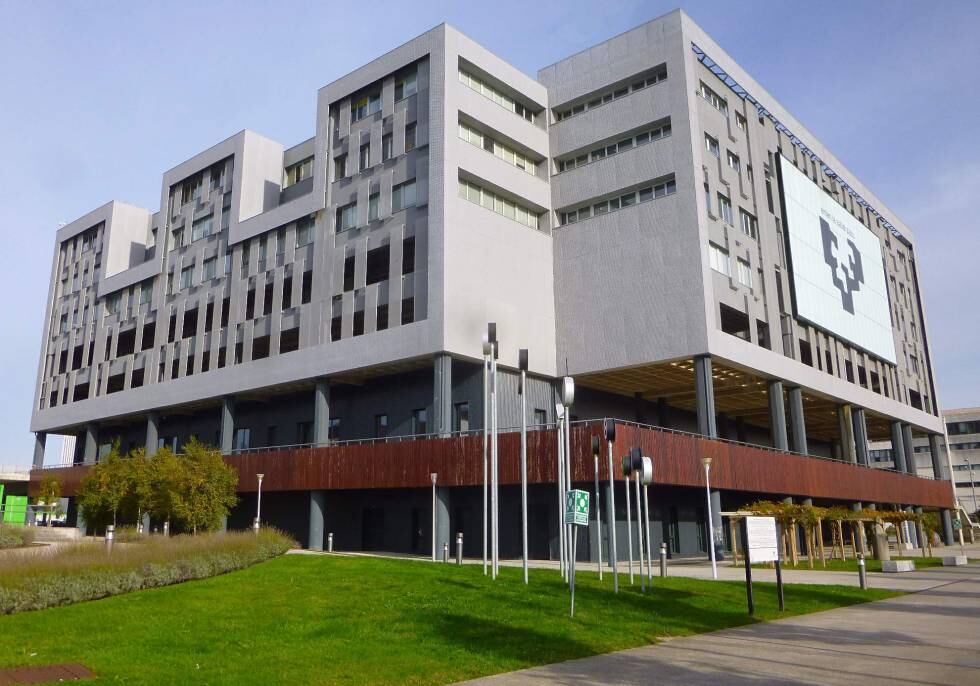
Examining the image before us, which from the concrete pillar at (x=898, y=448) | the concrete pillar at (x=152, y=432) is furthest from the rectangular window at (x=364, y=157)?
the concrete pillar at (x=898, y=448)

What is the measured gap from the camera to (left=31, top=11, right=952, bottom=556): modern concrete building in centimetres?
4503

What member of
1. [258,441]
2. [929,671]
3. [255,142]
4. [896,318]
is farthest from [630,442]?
[896,318]

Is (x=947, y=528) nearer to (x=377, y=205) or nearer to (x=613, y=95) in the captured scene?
(x=613, y=95)

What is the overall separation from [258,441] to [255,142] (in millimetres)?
22838

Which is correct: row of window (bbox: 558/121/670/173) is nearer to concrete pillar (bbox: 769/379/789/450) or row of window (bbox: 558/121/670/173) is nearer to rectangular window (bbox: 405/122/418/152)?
rectangular window (bbox: 405/122/418/152)

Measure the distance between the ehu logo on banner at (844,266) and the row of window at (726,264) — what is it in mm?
14688

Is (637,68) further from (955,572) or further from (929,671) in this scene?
(929,671)

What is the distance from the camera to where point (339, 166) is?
5331 centimetres

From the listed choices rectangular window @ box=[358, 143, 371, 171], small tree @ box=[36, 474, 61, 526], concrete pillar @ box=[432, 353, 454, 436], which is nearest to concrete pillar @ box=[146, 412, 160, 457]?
small tree @ box=[36, 474, 61, 526]

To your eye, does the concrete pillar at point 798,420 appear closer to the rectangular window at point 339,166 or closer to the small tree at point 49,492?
the rectangular window at point 339,166

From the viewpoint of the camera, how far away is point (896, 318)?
248 ft

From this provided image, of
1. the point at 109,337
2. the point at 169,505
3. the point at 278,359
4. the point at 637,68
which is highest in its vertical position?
the point at 637,68

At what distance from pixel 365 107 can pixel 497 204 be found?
11.6 meters

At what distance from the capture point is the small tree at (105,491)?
47.9 metres
